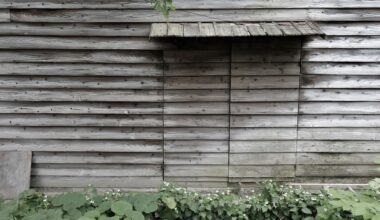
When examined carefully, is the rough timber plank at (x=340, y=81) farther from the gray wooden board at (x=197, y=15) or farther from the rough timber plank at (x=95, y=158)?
the rough timber plank at (x=95, y=158)

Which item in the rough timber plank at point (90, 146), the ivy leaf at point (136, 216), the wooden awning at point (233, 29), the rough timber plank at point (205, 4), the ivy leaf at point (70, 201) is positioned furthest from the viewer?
the rough timber plank at point (90, 146)

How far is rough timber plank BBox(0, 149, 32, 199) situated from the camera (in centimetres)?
499

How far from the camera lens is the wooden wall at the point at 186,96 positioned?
4.88 m

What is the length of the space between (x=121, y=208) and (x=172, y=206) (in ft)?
1.76

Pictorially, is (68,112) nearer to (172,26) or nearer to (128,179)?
(128,179)

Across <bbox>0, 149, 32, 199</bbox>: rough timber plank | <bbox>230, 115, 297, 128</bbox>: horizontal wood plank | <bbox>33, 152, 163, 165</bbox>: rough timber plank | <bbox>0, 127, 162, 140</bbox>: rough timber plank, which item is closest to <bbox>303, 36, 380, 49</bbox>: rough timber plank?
<bbox>230, 115, 297, 128</bbox>: horizontal wood plank

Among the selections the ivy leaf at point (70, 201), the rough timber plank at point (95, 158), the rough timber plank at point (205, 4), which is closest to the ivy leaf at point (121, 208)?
the ivy leaf at point (70, 201)

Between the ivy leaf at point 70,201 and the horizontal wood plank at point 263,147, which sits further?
the horizontal wood plank at point 263,147

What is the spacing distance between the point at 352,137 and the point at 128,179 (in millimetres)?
3163

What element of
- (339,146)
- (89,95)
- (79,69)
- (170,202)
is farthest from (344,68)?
(79,69)

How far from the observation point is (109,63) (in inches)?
195

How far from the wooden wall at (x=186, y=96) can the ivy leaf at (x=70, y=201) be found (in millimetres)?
A: 1294

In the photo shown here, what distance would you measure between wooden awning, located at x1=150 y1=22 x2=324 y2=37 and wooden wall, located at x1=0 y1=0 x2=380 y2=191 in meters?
0.17

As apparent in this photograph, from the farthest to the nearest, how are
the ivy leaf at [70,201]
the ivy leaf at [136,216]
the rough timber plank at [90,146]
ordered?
the rough timber plank at [90,146], the ivy leaf at [70,201], the ivy leaf at [136,216]
